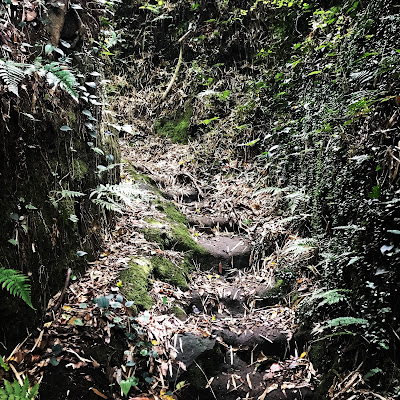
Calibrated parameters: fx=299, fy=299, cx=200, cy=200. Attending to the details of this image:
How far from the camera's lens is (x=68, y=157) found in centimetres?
310

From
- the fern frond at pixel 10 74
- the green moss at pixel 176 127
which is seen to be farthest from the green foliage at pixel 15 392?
the green moss at pixel 176 127

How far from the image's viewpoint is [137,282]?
3.16m

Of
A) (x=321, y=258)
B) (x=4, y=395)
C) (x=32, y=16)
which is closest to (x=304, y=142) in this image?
(x=321, y=258)

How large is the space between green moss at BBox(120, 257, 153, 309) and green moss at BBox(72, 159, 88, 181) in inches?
43.2

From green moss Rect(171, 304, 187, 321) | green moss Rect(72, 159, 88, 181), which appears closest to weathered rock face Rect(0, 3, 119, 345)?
green moss Rect(72, 159, 88, 181)

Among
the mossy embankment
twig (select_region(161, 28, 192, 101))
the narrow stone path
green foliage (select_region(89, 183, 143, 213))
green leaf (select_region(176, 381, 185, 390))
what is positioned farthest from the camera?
twig (select_region(161, 28, 192, 101))

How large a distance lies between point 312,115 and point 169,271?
114 inches

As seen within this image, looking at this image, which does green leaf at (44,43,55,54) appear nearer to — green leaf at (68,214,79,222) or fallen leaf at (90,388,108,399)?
green leaf at (68,214,79,222)

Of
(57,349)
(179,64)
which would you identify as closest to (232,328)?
(57,349)

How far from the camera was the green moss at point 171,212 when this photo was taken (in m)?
4.67

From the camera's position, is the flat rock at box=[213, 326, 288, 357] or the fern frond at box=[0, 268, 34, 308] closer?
the fern frond at box=[0, 268, 34, 308]

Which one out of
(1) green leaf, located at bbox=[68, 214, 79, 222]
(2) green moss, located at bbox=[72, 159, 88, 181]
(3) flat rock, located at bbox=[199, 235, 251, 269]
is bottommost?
(3) flat rock, located at bbox=[199, 235, 251, 269]

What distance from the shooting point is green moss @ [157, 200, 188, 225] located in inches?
184

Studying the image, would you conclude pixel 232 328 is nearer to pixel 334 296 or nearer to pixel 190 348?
pixel 190 348
